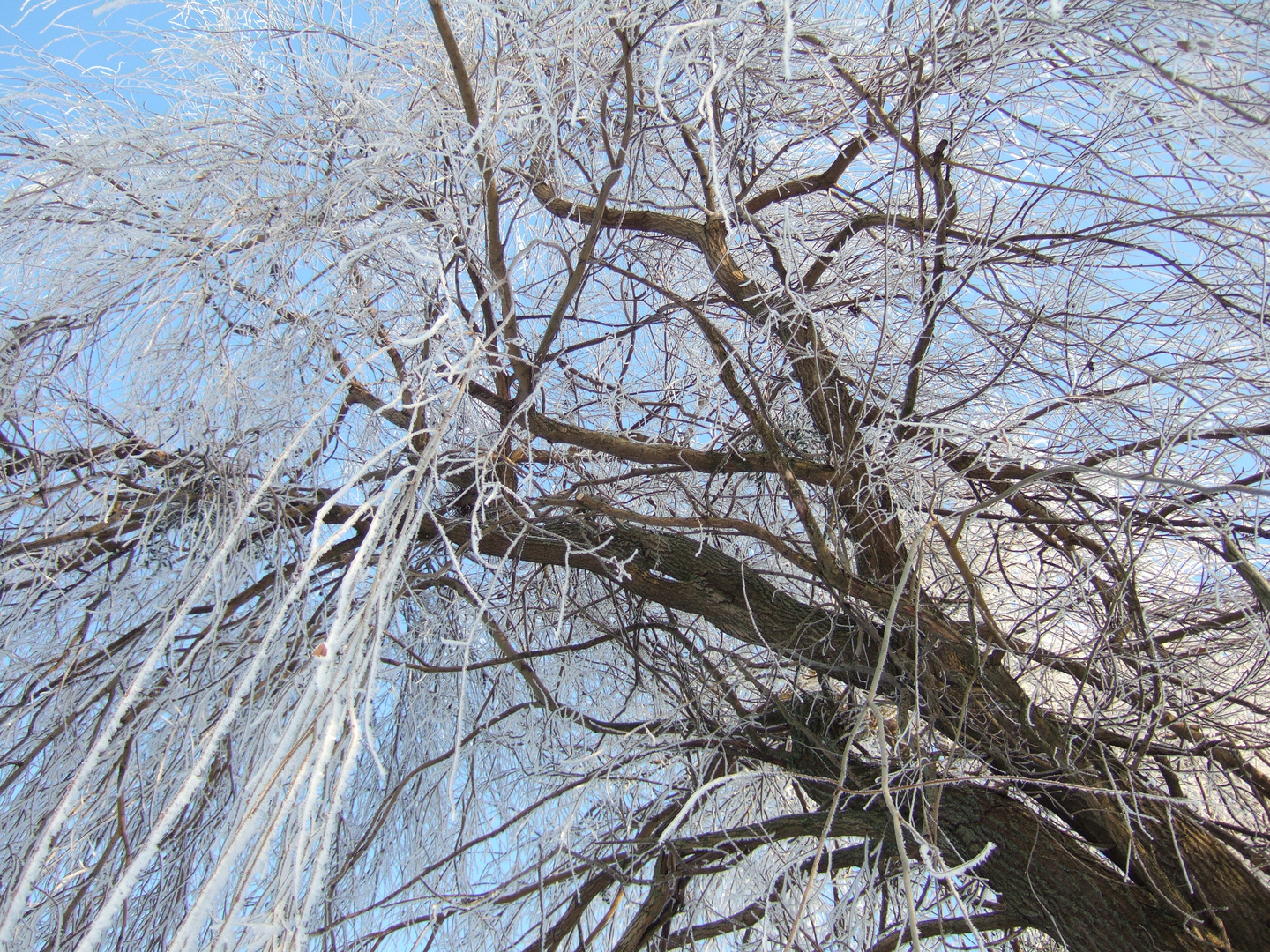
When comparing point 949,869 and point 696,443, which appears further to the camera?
point 696,443

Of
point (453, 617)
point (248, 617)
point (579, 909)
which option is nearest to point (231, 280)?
point (248, 617)

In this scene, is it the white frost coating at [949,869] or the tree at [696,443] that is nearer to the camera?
the white frost coating at [949,869]

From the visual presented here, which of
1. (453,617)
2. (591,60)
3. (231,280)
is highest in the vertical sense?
(591,60)

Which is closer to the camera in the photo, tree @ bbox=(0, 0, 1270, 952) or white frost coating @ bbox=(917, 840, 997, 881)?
white frost coating @ bbox=(917, 840, 997, 881)

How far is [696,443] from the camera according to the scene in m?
2.35

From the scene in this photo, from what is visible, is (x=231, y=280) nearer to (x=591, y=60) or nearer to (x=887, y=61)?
(x=591, y=60)

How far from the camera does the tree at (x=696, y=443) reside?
5.50 feet

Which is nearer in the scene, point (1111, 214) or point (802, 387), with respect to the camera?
point (1111, 214)

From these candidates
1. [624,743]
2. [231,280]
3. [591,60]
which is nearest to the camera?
A: [231,280]

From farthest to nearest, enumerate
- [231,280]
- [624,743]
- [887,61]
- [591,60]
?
[624,743], [887,61], [591,60], [231,280]

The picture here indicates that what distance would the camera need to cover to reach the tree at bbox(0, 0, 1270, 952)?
168 cm

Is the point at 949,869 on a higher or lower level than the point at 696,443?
lower

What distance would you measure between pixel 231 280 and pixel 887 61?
1.56m

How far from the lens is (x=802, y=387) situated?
6.87ft
